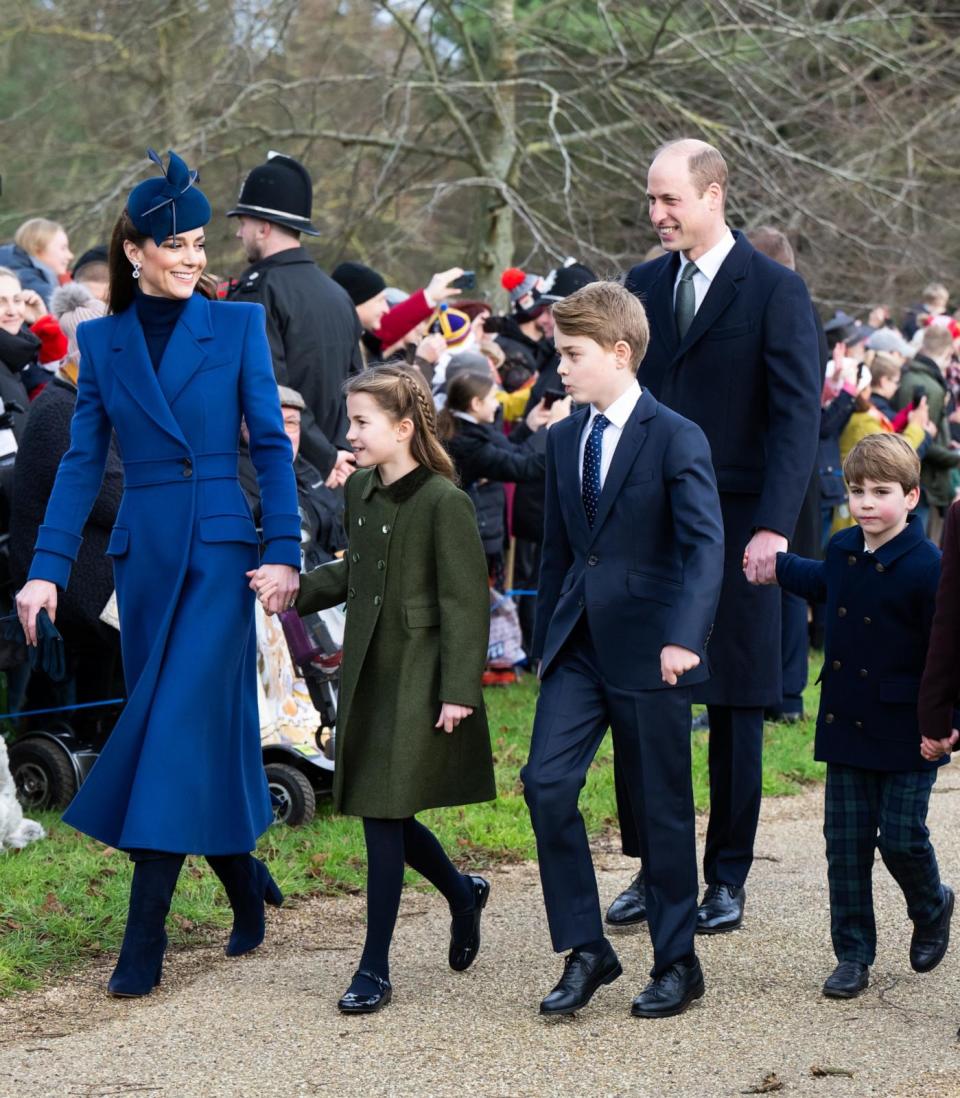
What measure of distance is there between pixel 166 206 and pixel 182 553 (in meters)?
0.91

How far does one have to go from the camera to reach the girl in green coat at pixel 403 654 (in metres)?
4.59

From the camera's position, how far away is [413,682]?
4637 mm

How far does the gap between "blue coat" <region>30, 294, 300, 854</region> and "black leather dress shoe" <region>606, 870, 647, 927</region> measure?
3.64 ft

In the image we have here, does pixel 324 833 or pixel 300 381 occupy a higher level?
pixel 300 381

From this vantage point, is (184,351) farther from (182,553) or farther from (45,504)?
(45,504)

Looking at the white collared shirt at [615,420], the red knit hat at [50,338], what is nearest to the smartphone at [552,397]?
the red knit hat at [50,338]

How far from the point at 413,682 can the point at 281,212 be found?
121 inches

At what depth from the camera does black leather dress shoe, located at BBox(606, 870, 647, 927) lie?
17.5 ft

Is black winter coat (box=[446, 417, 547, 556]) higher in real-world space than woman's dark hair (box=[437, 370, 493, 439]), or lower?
lower

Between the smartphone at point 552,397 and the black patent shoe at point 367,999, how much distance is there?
16.2 feet

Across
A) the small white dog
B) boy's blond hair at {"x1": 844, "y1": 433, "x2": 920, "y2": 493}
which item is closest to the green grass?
the small white dog

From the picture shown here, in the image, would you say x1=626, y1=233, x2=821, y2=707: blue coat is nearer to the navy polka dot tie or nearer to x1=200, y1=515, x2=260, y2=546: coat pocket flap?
the navy polka dot tie

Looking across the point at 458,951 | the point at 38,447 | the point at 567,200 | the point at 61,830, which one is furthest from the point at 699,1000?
the point at 567,200

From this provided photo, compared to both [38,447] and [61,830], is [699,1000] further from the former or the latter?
[38,447]
